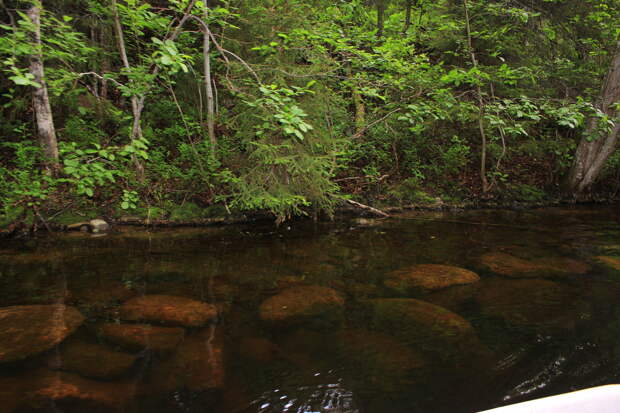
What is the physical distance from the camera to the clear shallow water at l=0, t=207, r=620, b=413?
2.95m

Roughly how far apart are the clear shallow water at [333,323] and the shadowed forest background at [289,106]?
3.52 ft

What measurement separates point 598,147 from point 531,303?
8024 millimetres

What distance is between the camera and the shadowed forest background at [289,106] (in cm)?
623

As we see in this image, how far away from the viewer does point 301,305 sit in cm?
447

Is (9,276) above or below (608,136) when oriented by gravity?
below

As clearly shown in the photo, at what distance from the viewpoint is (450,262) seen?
6074 millimetres

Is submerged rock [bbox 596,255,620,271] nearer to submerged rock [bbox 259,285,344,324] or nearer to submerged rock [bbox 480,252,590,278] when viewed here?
submerged rock [bbox 480,252,590,278]

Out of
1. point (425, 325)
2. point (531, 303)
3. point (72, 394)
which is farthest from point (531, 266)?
point (72, 394)

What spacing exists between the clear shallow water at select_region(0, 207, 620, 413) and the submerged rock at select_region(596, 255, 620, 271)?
0.16 meters

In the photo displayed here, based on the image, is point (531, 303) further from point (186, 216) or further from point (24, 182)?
point (24, 182)

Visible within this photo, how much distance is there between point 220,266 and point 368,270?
2.40 m

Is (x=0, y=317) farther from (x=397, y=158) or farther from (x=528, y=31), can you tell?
(x=528, y=31)

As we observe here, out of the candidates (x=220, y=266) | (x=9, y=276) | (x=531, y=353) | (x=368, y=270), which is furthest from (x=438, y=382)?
(x=9, y=276)

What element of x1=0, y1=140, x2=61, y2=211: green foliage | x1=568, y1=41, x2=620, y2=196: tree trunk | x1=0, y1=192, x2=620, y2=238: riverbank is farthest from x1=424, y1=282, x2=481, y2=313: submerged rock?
x1=0, y1=140, x2=61, y2=211: green foliage
